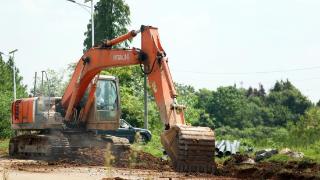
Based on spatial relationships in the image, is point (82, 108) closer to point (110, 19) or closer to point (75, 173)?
point (75, 173)

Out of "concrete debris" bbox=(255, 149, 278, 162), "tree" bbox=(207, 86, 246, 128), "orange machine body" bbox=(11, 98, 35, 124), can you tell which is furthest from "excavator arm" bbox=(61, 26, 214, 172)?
"tree" bbox=(207, 86, 246, 128)

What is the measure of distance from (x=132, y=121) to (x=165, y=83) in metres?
26.1

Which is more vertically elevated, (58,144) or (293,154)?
(58,144)

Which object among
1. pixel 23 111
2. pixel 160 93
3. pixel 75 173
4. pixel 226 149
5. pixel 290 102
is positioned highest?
pixel 290 102

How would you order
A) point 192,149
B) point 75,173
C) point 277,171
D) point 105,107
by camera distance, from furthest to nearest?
point 105,107, point 75,173, point 277,171, point 192,149

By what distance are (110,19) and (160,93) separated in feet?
137

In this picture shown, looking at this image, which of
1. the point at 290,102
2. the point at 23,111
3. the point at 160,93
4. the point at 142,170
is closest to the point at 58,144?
the point at 23,111

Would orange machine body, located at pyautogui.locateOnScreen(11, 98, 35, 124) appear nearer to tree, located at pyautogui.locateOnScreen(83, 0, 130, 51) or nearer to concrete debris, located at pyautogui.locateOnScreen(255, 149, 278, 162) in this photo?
concrete debris, located at pyautogui.locateOnScreen(255, 149, 278, 162)

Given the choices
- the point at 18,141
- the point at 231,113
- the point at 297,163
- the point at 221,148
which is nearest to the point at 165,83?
the point at 297,163

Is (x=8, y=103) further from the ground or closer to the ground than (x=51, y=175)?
further from the ground

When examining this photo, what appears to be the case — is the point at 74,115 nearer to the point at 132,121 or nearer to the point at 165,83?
the point at 165,83

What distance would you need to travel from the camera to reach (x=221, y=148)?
20750mm

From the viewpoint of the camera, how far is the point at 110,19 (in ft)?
Answer: 186

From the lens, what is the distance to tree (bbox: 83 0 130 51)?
56844 millimetres
